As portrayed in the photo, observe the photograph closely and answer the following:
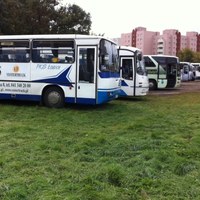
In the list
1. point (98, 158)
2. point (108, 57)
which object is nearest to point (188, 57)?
point (108, 57)

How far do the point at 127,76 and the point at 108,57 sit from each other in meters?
4.68

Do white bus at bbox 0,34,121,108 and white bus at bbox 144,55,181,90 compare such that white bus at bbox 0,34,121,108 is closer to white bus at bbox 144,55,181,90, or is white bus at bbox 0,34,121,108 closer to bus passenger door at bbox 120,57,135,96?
bus passenger door at bbox 120,57,135,96

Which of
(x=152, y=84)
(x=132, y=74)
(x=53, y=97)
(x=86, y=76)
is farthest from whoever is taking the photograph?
(x=152, y=84)

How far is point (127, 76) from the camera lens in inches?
Result: 725

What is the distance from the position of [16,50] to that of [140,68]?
6.58 m

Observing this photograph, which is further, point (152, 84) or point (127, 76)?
point (152, 84)

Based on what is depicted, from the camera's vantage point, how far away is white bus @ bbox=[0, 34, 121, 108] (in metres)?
13.5

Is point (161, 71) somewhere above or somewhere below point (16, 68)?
below

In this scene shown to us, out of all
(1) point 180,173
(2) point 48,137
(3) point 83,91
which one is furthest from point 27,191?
(3) point 83,91

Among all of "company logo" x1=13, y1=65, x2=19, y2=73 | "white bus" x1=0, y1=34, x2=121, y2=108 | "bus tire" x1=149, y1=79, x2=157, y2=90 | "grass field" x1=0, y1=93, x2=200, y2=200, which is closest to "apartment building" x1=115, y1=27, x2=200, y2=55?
"bus tire" x1=149, y1=79, x2=157, y2=90

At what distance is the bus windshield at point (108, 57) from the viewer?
13484mm

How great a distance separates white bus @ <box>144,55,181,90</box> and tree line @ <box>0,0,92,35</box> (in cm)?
1159

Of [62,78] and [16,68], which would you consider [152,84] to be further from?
[16,68]

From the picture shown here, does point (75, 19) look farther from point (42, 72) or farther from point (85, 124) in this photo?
point (85, 124)
